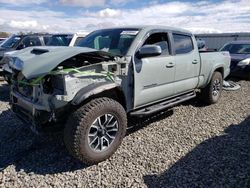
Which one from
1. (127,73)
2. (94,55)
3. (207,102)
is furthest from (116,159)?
(207,102)

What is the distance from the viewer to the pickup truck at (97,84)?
3311mm

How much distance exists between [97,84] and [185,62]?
7.76 ft

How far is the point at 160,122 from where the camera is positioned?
520 centimetres

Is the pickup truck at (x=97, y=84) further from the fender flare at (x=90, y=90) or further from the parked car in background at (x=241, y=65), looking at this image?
the parked car in background at (x=241, y=65)

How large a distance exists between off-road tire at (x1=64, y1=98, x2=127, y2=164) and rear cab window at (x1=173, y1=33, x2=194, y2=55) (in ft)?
7.09

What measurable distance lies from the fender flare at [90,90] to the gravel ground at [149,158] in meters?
0.96

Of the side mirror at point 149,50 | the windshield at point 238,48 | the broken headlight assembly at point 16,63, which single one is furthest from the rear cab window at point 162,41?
the windshield at point 238,48

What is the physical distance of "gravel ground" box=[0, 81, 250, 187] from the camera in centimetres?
325

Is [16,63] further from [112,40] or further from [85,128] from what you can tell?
[112,40]

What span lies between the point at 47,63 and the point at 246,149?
3239mm

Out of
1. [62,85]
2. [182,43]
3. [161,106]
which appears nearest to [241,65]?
[182,43]

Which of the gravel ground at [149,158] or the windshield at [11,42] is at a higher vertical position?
the windshield at [11,42]

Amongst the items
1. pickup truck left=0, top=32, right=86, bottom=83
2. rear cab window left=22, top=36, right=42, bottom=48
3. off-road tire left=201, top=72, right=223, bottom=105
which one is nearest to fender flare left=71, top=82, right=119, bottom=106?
off-road tire left=201, top=72, right=223, bottom=105

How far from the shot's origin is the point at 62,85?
10.7 feet
